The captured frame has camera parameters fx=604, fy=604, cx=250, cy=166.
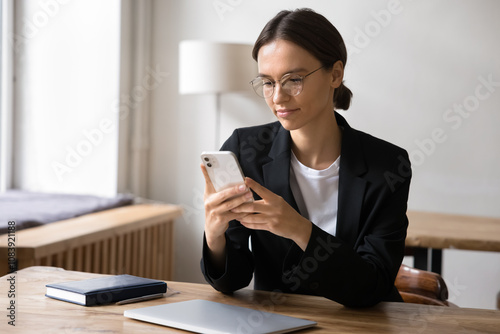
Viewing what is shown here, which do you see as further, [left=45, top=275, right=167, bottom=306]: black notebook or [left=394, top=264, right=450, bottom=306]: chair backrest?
[left=394, top=264, right=450, bottom=306]: chair backrest

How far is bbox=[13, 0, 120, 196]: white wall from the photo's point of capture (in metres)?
3.71

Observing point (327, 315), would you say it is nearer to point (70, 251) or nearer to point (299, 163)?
point (299, 163)

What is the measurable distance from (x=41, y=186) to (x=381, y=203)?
276cm

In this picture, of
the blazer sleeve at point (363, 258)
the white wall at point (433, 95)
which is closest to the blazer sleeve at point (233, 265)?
the blazer sleeve at point (363, 258)

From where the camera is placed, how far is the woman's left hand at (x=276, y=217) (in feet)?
4.33

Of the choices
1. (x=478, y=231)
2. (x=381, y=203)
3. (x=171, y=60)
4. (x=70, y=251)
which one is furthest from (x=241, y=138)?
(x=171, y=60)

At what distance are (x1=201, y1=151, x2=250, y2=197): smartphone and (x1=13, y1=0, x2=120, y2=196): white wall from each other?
8.65ft

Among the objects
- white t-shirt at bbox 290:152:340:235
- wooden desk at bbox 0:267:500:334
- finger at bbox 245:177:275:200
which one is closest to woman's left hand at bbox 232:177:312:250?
finger at bbox 245:177:275:200

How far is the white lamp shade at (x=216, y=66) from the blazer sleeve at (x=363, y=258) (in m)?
2.20

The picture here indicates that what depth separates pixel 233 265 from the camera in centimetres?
149

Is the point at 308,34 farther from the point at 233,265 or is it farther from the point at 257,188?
the point at 233,265

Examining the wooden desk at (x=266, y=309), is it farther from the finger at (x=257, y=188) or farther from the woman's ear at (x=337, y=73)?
the woman's ear at (x=337, y=73)

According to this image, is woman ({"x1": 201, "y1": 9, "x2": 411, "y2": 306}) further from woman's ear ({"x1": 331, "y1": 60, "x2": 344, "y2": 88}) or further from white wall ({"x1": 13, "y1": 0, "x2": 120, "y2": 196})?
white wall ({"x1": 13, "y1": 0, "x2": 120, "y2": 196})

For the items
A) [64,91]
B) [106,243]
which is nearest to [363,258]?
[106,243]
